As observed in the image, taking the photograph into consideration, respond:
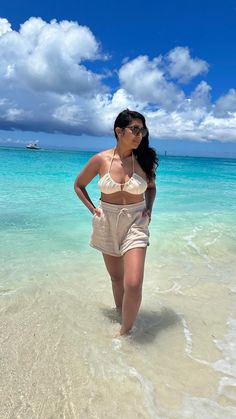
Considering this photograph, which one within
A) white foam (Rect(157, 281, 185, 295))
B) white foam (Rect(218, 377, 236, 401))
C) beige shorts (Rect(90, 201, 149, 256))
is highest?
beige shorts (Rect(90, 201, 149, 256))

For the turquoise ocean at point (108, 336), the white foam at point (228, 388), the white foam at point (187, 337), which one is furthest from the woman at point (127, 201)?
the white foam at point (228, 388)

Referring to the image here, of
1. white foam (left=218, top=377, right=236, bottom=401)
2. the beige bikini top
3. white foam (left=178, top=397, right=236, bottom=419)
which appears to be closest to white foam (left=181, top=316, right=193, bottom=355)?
white foam (left=218, top=377, right=236, bottom=401)

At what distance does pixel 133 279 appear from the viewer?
3469 millimetres

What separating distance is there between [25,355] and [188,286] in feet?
9.61

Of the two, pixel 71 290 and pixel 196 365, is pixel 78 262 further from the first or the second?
pixel 196 365

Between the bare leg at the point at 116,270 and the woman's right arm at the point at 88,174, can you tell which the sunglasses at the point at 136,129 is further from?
the bare leg at the point at 116,270

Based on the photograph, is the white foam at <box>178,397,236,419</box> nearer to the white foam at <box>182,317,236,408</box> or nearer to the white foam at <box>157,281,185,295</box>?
the white foam at <box>182,317,236,408</box>

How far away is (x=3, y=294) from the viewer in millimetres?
4738

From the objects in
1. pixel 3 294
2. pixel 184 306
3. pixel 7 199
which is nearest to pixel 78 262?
pixel 3 294

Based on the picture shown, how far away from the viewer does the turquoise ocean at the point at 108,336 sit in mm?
2840

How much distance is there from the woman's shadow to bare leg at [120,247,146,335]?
0.36 m

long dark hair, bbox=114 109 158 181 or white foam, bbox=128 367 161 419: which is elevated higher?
long dark hair, bbox=114 109 158 181

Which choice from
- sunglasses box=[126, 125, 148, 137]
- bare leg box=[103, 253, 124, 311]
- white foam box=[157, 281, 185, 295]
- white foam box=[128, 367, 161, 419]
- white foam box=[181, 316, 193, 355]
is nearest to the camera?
white foam box=[128, 367, 161, 419]

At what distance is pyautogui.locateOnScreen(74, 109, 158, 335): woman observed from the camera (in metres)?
3.58
